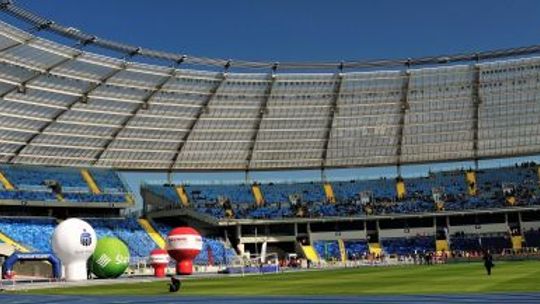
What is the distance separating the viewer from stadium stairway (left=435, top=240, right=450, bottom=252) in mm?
82875

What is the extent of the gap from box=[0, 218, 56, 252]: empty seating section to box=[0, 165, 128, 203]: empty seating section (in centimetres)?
276

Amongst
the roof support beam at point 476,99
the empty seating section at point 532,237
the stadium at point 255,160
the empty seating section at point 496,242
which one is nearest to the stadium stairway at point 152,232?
the stadium at point 255,160

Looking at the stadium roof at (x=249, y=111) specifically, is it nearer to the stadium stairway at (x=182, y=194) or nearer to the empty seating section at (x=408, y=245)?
the stadium stairway at (x=182, y=194)

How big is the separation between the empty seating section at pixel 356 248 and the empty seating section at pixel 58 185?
27.6 metres

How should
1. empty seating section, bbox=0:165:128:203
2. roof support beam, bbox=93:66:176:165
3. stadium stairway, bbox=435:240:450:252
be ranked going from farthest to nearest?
stadium stairway, bbox=435:240:450:252 → empty seating section, bbox=0:165:128:203 → roof support beam, bbox=93:66:176:165

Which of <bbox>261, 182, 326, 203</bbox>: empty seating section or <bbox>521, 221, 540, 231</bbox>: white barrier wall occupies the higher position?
<bbox>261, 182, 326, 203</bbox>: empty seating section

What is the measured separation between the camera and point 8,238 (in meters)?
65.6

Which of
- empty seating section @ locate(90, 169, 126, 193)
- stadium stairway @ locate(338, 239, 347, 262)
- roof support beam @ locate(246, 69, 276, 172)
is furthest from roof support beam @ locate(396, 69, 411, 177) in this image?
empty seating section @ locate(90, 169, 126, 193)

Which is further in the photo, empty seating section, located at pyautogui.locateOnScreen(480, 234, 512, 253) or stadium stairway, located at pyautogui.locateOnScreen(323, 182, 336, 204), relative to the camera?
stadium stairway, located at pyautogui.locateOnScreen(323, 182, 336, 204)

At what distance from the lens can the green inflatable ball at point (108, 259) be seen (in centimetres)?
5391

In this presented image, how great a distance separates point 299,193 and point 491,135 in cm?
2555

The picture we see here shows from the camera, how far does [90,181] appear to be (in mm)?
83312

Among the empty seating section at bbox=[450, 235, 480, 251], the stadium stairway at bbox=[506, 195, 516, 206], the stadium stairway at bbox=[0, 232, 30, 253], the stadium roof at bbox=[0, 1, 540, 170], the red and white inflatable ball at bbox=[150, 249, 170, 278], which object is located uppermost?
the stadium roof at bbox=[0, 1, 540, 170]

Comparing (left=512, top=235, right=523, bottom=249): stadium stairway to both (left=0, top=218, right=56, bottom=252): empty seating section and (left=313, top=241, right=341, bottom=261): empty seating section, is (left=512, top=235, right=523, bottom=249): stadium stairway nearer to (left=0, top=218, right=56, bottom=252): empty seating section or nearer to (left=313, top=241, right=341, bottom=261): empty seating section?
(left=313, top=241, right=341, bottom=261): empty seating section
